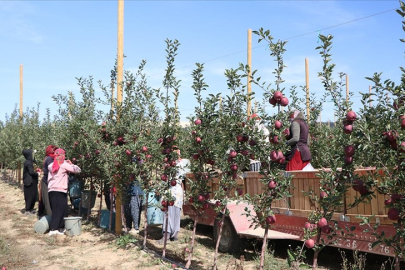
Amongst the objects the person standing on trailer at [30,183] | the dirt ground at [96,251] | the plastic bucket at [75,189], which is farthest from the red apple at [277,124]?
the person standing on trailer at [30,183]

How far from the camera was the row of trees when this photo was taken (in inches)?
125

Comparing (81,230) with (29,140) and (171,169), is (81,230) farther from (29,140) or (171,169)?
(29,140)

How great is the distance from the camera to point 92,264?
6.67 metres

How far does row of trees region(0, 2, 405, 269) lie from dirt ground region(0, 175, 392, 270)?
0.76m

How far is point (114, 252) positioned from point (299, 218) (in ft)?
10.8

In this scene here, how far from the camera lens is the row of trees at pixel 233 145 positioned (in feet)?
10.4

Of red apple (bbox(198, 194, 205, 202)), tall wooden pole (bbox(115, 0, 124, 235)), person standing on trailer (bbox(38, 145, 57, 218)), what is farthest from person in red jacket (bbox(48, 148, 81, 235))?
red apple (bbox(198, 194, 205, 202))

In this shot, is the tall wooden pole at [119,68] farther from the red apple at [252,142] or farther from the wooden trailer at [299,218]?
the red apple at [252,142]

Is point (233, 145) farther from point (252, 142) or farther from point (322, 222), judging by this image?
point (322, 222)

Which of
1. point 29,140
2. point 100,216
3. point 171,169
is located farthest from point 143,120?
point 29,140

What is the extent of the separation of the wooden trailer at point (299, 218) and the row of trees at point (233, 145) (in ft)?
0.59

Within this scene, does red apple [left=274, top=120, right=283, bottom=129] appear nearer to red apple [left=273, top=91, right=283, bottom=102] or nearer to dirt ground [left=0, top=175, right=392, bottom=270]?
red apple [left=273, top=91, right=283, bottom=102]

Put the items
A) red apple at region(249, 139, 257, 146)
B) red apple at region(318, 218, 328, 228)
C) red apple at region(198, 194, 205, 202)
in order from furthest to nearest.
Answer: red apple at region(198, 194, 205, 202) → red apple at region(249, 139, 257, 146) → red apple at region(318, 218, 328, 228)

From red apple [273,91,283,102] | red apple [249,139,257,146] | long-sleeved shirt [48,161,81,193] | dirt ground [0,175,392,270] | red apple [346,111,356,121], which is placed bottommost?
dirt ground [0,175,392,270]
